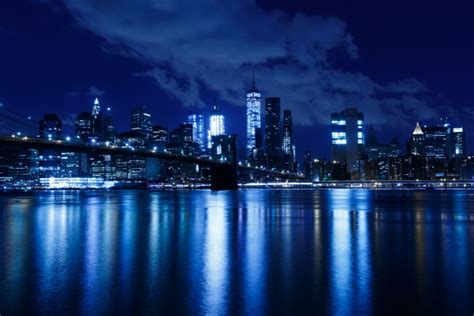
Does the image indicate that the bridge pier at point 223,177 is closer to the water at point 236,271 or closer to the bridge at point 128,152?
the bridge at point 128,152

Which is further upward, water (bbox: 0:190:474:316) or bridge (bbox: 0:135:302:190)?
bridge (bbox: 0:135:302:190)

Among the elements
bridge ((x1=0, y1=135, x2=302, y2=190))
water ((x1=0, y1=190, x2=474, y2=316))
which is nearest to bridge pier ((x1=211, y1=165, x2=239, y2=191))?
bridge ((x1=0, y1=135, x2=302, y2=190))

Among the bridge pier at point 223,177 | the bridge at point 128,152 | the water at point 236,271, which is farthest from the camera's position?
the bridge pier at point 223,177

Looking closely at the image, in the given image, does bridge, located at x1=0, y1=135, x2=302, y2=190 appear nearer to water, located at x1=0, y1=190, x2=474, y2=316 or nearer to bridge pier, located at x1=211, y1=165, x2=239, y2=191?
bridge pier, located at x1=211, y1=165, x2=239, y2=191

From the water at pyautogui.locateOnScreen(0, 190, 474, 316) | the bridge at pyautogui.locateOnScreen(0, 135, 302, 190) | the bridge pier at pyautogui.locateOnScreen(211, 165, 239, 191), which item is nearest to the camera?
the water at pyautogui.locateOnScreen(0, 190, 474, 316)

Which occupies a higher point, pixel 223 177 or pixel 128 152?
pixel 128 152

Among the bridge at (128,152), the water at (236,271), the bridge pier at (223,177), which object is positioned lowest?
the water at (236,271)

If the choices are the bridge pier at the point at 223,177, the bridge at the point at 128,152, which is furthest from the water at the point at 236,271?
the bridge pier at the point at 223,177

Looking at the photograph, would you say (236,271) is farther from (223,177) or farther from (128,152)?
(223,177)

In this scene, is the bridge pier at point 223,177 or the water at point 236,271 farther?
the bridge pier at point 223,177

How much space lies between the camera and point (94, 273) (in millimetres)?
13812

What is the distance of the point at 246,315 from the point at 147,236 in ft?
42.5

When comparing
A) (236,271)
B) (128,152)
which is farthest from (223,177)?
(236,271)

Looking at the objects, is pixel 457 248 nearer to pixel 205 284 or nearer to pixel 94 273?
pixel 205 284
